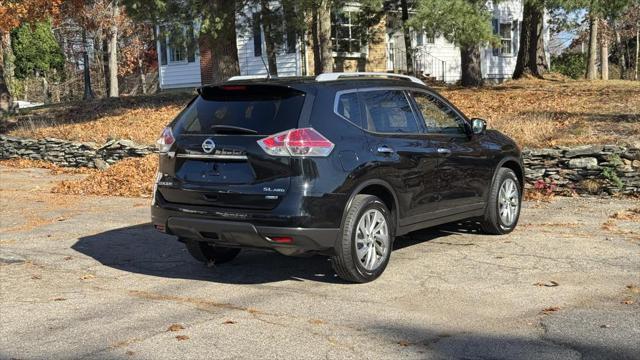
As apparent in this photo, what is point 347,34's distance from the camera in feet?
99.3

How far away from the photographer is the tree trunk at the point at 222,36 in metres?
19.6

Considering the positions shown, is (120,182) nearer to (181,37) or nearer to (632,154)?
(181,37)

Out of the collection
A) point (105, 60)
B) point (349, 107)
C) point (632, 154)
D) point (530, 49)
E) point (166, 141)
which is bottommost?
point (632, 154)

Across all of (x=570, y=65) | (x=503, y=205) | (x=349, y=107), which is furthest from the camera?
(x=570, y=65)

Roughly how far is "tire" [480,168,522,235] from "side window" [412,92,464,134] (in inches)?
36.1

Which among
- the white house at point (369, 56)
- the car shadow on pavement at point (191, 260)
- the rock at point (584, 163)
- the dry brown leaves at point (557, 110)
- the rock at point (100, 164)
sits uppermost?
the white house at point (369, 56)

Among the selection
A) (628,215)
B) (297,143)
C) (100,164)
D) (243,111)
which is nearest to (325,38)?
(100,164)

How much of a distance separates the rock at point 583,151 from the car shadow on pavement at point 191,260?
3134 millimetres

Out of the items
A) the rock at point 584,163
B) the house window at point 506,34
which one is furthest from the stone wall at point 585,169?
the house window at point 506,34

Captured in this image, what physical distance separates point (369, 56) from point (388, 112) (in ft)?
84.8

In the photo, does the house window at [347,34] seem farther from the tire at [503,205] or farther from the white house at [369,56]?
the tire at [503,205]

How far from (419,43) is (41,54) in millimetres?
23994

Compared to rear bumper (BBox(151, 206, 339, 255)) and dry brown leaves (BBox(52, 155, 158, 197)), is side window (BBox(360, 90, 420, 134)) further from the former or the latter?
dry brown leaves (BBox(52, 155, 158, 197))

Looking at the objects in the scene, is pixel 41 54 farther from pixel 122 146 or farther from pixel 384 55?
pixel 122 146
